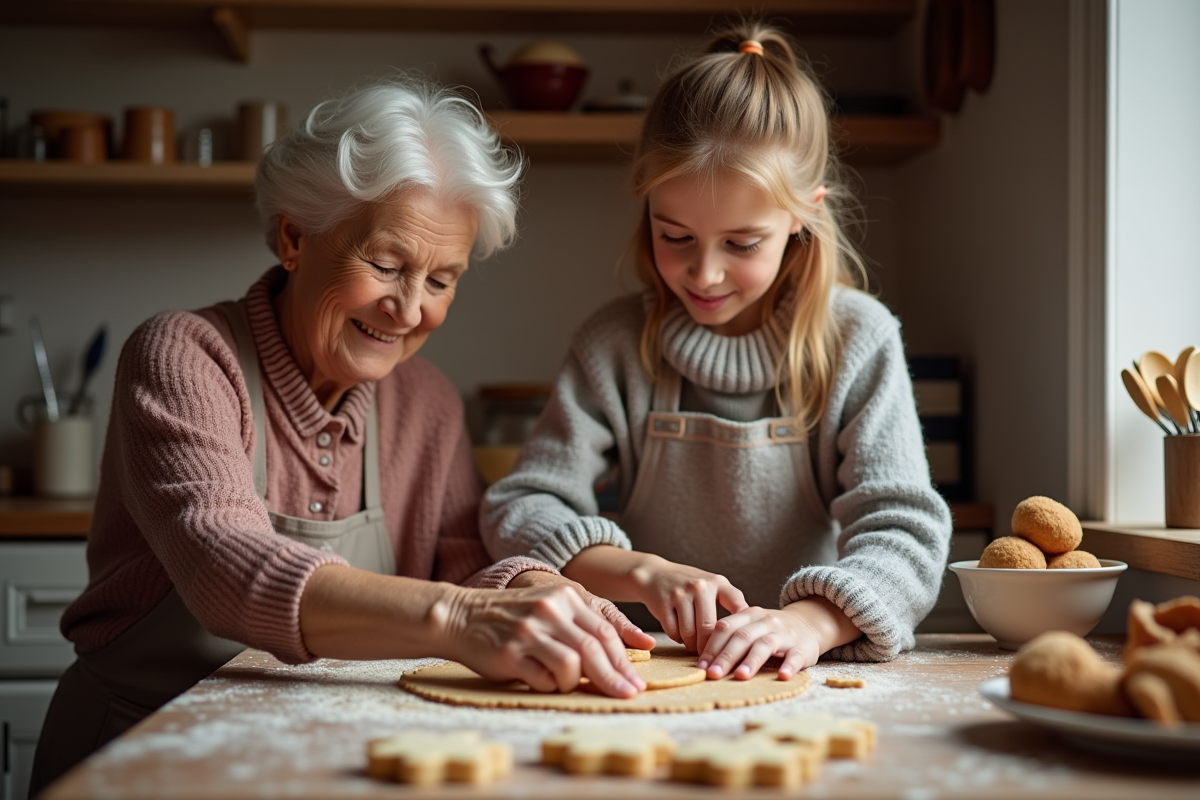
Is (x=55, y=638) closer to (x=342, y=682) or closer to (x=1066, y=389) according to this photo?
(x=342, y=682)

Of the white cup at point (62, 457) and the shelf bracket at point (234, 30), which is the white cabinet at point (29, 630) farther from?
the shelf bracket at point (234, 30)

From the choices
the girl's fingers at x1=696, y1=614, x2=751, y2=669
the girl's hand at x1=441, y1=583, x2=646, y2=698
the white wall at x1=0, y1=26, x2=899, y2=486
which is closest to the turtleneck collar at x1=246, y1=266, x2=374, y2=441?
the girl's hand at x1=441, y1=583, x2=646, y2=698

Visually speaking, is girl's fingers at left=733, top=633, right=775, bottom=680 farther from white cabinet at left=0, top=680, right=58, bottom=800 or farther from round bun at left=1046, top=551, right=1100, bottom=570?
white cabinet at left=0, top=680, right=58, bottom=800

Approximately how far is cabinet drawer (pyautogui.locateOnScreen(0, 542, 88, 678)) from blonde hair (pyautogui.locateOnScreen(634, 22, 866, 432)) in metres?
1.19

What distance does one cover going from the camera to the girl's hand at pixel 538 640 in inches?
35.9

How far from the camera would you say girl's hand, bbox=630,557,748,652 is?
111 cm

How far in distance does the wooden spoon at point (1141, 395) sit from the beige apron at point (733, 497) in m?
0.38

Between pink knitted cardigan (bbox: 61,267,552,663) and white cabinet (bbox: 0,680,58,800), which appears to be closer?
pink knitted cardigan (bbox: 61,267,552,663)

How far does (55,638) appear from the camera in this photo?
2.00 m

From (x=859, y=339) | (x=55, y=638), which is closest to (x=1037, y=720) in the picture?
(x=859, y=339)

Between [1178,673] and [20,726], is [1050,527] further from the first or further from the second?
[20,726]

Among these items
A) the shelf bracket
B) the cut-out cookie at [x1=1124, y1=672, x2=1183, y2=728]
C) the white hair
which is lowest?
the cut-out cookie at [x1=1124, y1=672, x2=1183, y2=728]

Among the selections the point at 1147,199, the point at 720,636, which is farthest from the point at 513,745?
the point at 1147,199

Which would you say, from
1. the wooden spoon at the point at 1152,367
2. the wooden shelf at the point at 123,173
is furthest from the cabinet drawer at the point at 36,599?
the wooden spoon at the point at 1152,367
